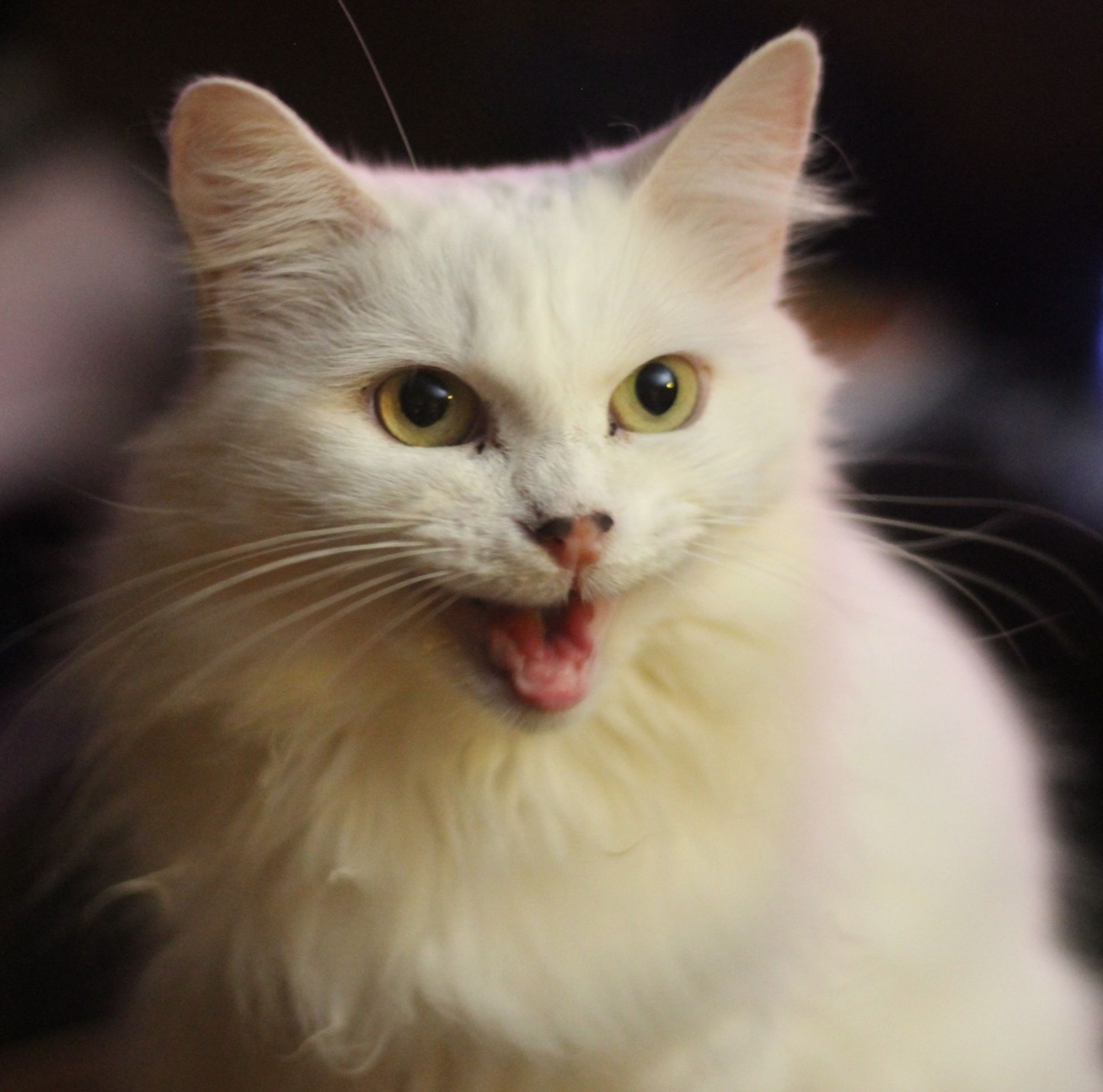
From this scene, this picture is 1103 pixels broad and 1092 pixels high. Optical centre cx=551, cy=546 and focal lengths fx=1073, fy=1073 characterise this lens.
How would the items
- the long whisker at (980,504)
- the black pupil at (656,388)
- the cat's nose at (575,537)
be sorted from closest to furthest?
the cat's nose at (575,537)
the black pupil at (656,388)
the long whisker at (980,504)

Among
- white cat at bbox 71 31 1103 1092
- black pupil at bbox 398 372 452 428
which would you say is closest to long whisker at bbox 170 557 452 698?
white cat at bbox 71 31 1103 1092

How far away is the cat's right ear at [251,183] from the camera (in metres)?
0.68

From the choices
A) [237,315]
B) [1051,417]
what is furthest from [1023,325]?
[237,315]

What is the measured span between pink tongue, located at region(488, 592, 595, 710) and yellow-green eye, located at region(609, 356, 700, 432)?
13 centimetres

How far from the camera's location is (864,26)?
2.82 ft

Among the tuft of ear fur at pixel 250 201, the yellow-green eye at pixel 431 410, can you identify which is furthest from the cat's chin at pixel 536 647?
the tuft of ear fur at pixel 250 201

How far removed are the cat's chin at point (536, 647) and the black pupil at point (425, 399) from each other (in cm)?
13

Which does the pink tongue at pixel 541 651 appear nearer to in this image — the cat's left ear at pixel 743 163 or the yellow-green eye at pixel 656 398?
the yellow-green eye at pixel 656 398

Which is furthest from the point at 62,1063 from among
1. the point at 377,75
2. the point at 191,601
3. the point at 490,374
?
the point at 377,75

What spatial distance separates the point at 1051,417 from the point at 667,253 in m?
0.42

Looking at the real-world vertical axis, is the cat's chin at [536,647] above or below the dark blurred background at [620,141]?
below

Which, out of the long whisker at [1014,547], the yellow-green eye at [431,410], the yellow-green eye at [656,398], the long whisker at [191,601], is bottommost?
the long whisker at [191,601]

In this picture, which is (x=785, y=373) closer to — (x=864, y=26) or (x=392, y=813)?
(x=864, y=26)

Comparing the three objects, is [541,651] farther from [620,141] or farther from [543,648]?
[620,141]
